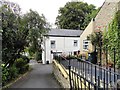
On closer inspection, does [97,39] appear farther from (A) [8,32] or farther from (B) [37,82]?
(A) [8,32]

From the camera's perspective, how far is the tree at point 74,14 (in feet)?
127

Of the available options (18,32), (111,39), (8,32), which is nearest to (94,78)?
(111,39)

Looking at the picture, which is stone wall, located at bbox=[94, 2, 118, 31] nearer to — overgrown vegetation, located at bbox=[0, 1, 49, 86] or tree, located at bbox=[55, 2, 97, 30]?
overgrown vegetation, located at bbox=[0, 1, 49, 86]

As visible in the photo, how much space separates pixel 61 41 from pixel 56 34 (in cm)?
141

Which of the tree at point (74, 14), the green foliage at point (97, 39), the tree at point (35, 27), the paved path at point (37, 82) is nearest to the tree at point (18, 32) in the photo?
the tree at point (35, 27)

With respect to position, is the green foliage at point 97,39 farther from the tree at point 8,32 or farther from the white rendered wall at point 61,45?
the white rendered wall at point 61,45

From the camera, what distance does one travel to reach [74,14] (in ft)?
128

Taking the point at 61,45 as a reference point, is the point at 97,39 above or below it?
below

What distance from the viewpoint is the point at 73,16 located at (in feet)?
127

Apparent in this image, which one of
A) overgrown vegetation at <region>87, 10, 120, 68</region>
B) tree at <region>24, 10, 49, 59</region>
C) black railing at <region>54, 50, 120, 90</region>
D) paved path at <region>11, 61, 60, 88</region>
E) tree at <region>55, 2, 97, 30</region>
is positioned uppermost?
tree at <region>55, 2, 97, 30</region>

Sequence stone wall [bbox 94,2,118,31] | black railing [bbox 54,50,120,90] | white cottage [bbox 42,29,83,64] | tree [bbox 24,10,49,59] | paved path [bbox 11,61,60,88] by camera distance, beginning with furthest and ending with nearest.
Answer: white cottage [bbox 42,29,83,64]
tree [bbox 24,10,49,59]
stone wall [bbox 94,2,118,31]
paved path [bbox 11,61,60,88]
black railing [bbox 54,50,120,90]

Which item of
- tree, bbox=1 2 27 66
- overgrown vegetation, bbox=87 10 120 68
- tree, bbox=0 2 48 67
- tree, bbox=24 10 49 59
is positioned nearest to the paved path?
tree, bbox=0 2 48 67

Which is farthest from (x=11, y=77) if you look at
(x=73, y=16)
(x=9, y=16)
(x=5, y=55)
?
(x=73, y=16)

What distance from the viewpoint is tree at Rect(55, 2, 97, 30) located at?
38750mm
